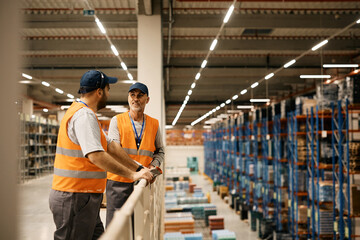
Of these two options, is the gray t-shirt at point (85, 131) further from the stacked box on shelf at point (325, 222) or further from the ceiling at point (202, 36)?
the stacked box on shelf at point (325, 222)

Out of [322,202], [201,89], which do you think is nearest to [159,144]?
[322,202]

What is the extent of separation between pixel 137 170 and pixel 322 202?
7.65 m

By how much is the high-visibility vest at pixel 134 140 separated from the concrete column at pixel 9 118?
103 inches

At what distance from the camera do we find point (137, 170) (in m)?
2.98

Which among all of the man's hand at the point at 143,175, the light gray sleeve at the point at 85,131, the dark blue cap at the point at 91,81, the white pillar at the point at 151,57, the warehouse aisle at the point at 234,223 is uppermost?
the white pillar at the point at 151,57

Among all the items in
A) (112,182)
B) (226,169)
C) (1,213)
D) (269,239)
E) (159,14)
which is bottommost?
(269,239)

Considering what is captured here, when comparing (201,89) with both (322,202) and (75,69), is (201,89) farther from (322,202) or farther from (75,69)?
(322,202)

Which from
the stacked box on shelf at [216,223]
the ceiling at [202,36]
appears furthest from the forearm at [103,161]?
the stacked box on shelf at [216,223]

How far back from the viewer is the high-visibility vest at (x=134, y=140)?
3416 millimetres

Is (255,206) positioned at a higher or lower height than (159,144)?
lower

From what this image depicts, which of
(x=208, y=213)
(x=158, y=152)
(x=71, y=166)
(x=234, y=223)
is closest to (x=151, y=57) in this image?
(x=158, y=152)

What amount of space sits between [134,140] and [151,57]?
5423 mm

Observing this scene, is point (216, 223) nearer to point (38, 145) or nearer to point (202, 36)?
point (202, 36)

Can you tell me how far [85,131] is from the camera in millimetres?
2250
